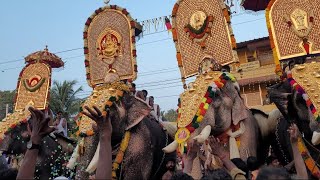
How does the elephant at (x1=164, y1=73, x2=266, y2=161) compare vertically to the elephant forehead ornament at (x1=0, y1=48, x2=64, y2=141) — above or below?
below

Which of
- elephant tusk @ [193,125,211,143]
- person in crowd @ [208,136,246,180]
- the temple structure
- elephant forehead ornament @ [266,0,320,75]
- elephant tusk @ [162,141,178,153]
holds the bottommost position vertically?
person in crowd @ [208,136,246,180]

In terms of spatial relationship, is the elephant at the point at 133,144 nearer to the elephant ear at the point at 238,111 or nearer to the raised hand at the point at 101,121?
the elephant ear at the point at 238,111

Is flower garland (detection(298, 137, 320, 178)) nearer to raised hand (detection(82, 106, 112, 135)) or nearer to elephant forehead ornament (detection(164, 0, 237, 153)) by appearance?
elephant forehead ornament (detection(164, 0, 237, 153))

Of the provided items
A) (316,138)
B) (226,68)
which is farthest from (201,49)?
(316,138)

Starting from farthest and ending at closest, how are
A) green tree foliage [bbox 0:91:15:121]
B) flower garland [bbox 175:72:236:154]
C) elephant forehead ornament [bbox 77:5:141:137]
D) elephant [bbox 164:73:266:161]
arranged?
green tree foliage [bbox 0:91:15:121], elephant forehead ornament [bbox 77:5:141:137], elephant [bbox 164:73:266:161], flower garland [bbox 175:72:236:154]

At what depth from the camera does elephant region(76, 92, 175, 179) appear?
4.89 meters

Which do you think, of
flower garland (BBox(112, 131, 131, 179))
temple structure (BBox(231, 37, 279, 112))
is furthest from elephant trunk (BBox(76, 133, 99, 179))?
temple structure (BBox(231, 37, 279, 112))

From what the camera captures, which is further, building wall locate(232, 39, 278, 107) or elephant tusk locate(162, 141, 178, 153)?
building wall locate(232, 39, 278, 107)

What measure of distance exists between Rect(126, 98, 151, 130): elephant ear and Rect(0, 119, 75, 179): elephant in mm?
1748

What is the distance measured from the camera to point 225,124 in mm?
4934

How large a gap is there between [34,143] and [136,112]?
7.91ft

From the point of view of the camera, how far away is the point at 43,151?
634cm

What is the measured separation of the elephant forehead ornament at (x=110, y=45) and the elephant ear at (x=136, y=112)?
0.84 meters

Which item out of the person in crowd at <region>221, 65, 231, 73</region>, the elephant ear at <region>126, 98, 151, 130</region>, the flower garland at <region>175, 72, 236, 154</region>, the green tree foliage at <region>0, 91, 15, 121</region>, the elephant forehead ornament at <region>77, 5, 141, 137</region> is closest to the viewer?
the flower garland at <region>175, 72, 236, 154</region>
